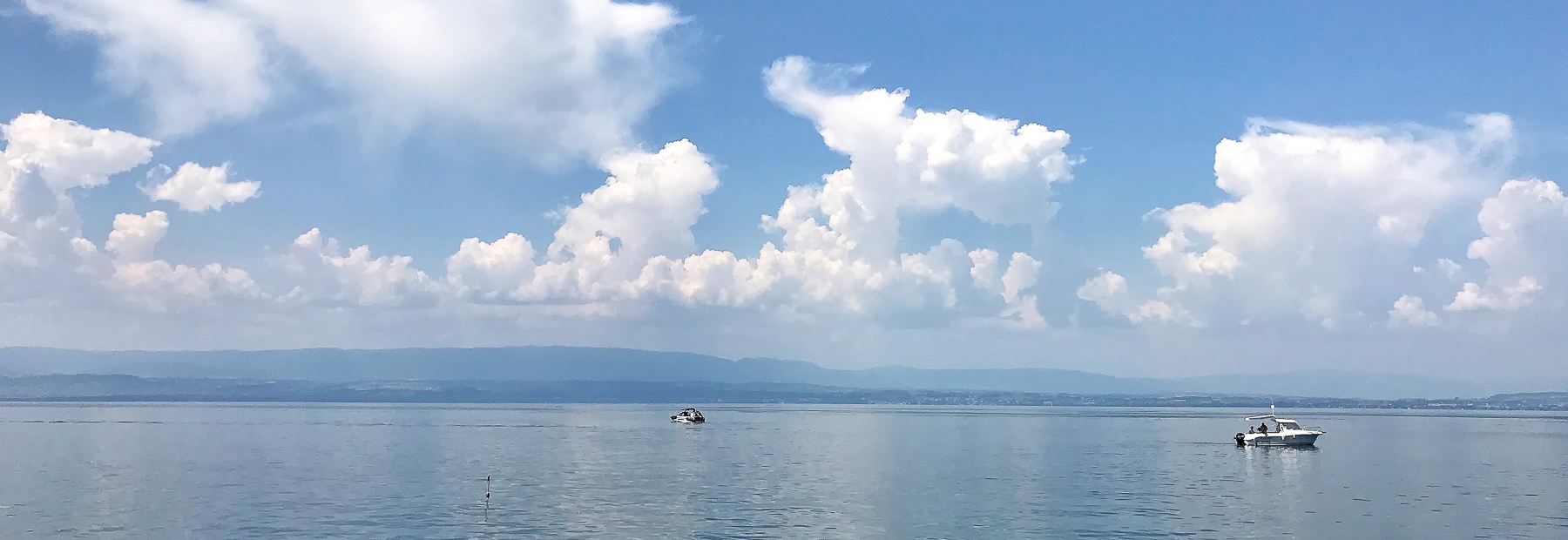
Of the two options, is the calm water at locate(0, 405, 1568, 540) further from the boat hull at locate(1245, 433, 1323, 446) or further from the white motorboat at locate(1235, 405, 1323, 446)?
the white motorboat at locate(1235, 405, 1323, 446)

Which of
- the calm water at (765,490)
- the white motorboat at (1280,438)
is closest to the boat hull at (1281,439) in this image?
the white motorboat at (1280,438)

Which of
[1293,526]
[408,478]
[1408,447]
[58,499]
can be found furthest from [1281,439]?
[58,499]

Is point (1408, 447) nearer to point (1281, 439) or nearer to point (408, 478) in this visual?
point (1281, 439)

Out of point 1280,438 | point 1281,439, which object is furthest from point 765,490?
point 1281,439

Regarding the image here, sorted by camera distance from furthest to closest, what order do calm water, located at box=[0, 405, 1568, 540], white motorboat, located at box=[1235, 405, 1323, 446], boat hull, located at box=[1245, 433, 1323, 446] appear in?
white motorboat, located at box=[1235, 405, 1323, 446] → boat hull, located at box=[1245, 433, 1323, 446] → calm water, located at box=[0, 405, 1568, 540]

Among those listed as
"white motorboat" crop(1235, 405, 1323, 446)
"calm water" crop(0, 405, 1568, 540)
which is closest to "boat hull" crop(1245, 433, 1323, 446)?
"white motorboat" crop(1235, 405, 1323, 446)

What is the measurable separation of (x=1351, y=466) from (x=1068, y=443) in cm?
4708

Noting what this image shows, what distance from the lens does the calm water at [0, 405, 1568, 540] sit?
201ft

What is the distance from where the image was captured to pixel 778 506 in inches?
2788

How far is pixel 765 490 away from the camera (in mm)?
81500

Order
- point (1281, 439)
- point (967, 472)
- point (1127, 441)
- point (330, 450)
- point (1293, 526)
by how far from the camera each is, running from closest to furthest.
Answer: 1. point (1293, 526)
2. point (967, 472)
3. point (330, 450)
4. point (1281, 439)
5. point (1127, 441)

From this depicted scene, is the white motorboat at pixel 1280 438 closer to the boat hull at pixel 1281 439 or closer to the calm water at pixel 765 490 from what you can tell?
the boat hull at pixel 1281 439

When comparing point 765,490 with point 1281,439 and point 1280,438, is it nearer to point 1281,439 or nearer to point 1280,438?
point 1280,438

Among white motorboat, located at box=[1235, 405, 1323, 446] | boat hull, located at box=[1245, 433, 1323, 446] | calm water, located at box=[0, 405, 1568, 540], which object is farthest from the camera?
white motorboat, located at box=[1235, 405, 1323, 446]
